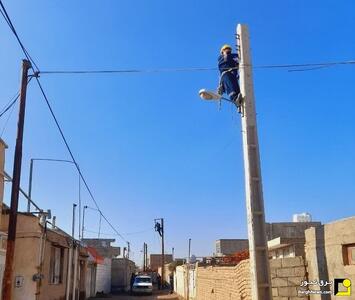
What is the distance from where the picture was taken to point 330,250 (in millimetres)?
8359

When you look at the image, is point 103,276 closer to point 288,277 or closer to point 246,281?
point 246,281

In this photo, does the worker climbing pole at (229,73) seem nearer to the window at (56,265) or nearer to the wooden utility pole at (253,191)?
the wooden utility pole at (253,191)

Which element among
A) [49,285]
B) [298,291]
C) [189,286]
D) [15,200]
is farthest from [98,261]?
[298,291]

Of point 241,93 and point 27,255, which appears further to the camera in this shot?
point 27,255

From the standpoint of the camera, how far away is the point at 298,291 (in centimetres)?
962

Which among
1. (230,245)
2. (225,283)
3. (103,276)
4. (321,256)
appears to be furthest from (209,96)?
(230,245)

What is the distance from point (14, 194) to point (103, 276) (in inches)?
1431

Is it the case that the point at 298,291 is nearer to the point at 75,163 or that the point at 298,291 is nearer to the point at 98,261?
the point at 75,163

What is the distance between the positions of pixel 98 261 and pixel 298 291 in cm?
3478

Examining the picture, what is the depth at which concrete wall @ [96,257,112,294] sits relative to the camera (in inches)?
1738

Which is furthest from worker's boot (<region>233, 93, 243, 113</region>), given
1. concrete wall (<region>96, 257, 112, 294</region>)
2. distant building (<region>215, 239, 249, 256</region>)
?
distant building (<region>215, 239, 249, 256</region>)

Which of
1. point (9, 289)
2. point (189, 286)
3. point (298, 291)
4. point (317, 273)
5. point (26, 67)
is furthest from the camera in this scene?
point (189, 286)

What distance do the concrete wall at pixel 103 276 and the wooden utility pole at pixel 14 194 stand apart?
103 ft

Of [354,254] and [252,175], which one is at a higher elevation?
[252,175]
